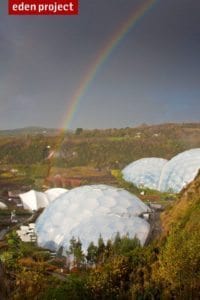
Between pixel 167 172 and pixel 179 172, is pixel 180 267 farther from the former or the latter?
pixel 167 172

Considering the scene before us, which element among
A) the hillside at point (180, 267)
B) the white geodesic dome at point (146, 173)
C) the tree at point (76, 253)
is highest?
the white geodesic dome at point (146, 173)

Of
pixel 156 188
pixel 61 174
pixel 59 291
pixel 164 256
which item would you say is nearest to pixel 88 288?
pixel 59 291

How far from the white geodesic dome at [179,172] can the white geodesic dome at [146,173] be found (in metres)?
1.92

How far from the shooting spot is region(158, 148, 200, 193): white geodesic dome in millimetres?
77144

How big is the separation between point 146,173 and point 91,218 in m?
45.1

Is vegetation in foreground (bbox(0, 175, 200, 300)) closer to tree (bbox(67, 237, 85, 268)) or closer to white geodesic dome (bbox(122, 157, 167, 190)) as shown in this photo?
tree (bbox(67, 237, 85, 268))

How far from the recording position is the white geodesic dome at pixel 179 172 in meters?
77.1

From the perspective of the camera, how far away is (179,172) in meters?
79.4

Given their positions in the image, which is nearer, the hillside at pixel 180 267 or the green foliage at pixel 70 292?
the green foliage at pixel 70 292

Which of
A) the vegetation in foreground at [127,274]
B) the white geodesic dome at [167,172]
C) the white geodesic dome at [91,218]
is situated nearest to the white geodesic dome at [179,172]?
the white geodesic dome at [167,172]

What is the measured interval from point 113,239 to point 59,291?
51.7ft

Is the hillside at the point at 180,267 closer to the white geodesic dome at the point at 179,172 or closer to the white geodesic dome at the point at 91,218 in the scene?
the white geodesic dome at the point at 91,218

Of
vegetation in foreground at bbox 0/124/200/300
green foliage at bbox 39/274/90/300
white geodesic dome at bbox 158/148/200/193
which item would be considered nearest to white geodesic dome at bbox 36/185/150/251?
vegetation in foreground at bbox 0/124/200/300

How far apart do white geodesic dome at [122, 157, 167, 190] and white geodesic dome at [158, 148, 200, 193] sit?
75.5 inches
